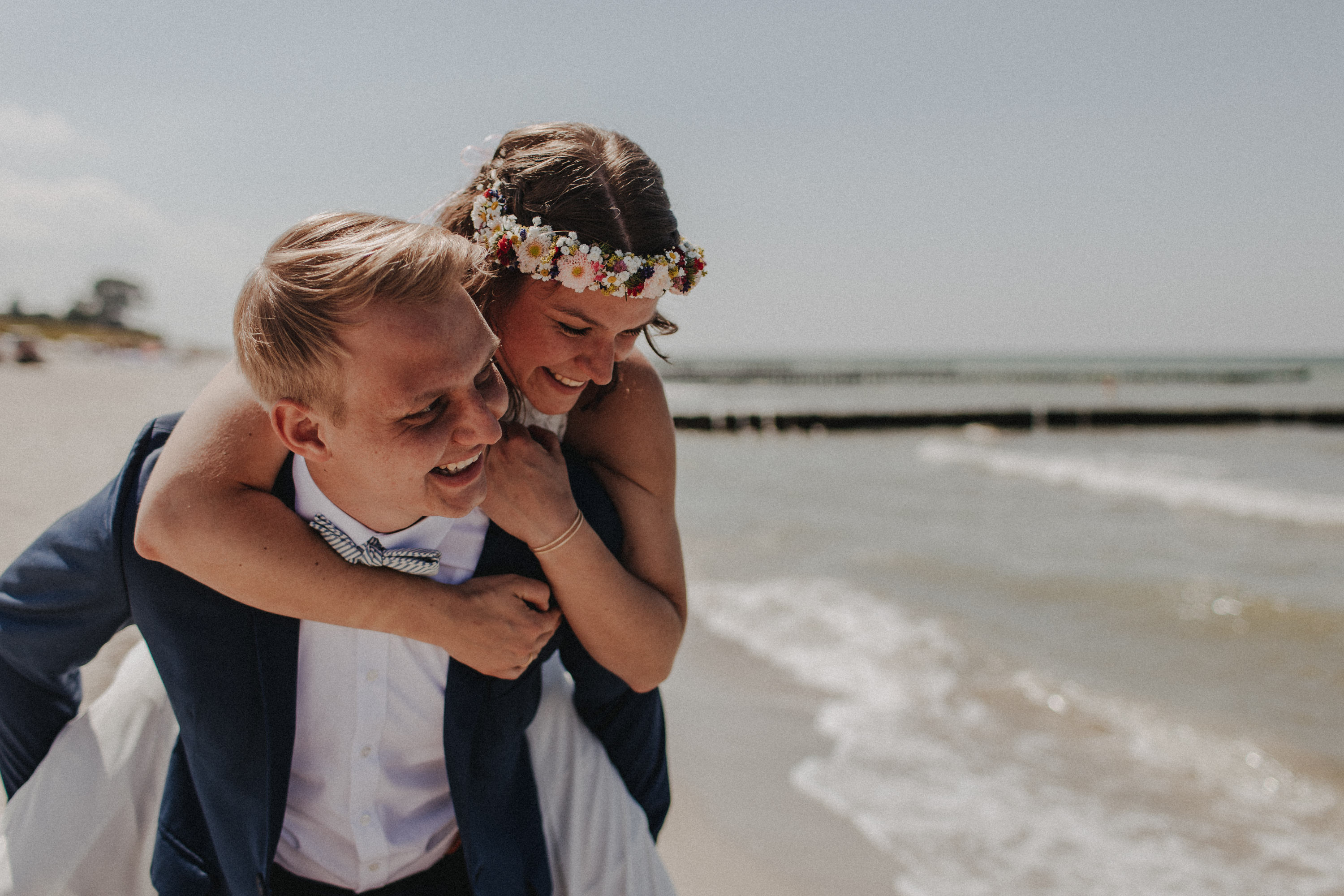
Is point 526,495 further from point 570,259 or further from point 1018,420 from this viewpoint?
point 1018,420

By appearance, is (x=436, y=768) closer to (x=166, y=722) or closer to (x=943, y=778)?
(x=166, y=722)

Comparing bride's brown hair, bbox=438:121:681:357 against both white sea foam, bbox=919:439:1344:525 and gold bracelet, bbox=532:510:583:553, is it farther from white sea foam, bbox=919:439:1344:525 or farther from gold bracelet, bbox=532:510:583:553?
white sea foam, bbox=919:439:1344:525

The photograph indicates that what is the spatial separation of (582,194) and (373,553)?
2.93 ft

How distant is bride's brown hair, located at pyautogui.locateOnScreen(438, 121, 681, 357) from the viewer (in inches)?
76.1

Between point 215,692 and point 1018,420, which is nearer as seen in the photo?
point 215,692

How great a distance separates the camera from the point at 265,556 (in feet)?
4.85

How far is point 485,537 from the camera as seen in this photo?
1732mm

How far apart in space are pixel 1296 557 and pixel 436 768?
11.7 metres

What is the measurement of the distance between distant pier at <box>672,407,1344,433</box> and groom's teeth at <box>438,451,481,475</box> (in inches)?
1042

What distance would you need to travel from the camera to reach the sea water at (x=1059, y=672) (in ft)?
13.7

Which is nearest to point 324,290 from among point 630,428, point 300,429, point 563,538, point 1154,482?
point 300,429

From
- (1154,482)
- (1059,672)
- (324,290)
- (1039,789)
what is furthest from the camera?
(1154,482)

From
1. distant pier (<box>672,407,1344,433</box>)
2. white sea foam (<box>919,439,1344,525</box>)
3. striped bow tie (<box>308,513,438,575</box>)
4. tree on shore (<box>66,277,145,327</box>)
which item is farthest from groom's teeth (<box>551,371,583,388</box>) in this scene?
tree on shore (<box>66,277,145,327</box>)

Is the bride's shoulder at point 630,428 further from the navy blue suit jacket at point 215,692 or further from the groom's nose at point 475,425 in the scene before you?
the groom's nose at point 475,425
